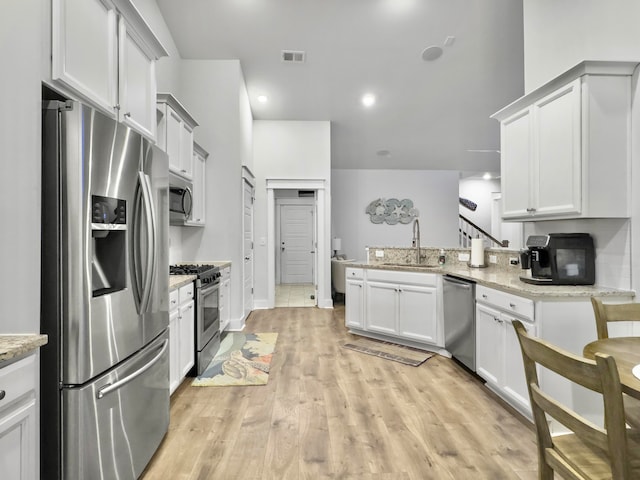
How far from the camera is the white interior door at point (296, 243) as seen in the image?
8.58 m

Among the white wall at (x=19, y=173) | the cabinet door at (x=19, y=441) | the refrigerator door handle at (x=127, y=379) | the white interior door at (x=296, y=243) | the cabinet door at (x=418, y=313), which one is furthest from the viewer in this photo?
the white interior door at (x=296, y=243)

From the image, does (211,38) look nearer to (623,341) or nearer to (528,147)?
(528,147)

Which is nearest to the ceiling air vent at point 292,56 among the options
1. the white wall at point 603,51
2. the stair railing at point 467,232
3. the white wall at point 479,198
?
the white wall at point 603,51

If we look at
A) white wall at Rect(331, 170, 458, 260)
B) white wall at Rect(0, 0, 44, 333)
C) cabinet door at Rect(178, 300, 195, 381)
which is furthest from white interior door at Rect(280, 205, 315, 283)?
white wall at Rect(0, 0, 44, 333)

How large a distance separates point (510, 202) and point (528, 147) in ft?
1.51

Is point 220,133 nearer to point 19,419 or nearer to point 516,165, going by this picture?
point 516,165

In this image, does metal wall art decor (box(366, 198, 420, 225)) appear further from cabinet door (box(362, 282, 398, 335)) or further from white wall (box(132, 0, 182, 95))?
white wall (box(132, 0, 182, 95))

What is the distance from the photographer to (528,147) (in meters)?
2.54

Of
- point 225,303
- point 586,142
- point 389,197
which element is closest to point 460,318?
point 586,142

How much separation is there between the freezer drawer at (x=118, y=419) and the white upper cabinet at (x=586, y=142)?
2764mm

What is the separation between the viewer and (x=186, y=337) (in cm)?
264

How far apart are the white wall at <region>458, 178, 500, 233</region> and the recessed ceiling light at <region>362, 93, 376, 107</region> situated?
526 cm

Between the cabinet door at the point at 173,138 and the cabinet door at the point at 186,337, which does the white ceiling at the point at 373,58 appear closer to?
the cabinet door at the point at 173,138

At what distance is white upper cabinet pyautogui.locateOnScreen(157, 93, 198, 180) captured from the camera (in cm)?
296
